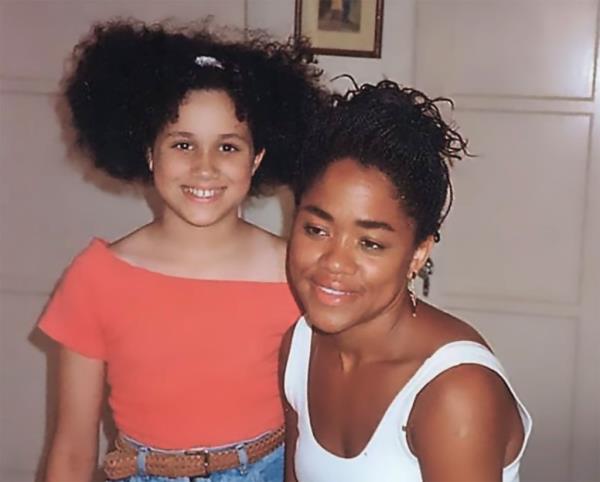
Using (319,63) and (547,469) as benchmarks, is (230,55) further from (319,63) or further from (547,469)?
→ (547,469)

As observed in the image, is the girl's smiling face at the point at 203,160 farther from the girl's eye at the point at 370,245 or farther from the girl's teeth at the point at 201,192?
the girl's eye at the point at 370,245

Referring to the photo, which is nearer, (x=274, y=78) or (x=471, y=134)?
(x=274, y=78)

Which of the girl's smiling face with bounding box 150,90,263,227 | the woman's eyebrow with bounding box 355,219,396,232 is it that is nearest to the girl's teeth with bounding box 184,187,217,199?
the girl's smiling face with bounding box 150,90,263,227

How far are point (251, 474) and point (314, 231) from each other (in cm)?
45

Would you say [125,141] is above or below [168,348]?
above

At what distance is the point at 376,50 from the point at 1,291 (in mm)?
1194

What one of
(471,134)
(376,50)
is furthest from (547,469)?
(376,50)

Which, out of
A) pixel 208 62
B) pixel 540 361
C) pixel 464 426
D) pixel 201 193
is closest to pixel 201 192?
pixel 201 193

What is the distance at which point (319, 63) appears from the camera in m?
2.45

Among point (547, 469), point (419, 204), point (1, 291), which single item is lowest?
point (547, 469)

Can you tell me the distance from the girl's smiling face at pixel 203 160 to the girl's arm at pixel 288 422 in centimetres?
21

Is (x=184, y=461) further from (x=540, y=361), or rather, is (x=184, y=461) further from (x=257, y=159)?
(x=540, y=361)

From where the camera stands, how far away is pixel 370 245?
1229mm

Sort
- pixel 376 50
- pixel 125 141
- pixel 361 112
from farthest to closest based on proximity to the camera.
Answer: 1. pixel 376 50
2. pixel 125 141
3. pixel 361 112
